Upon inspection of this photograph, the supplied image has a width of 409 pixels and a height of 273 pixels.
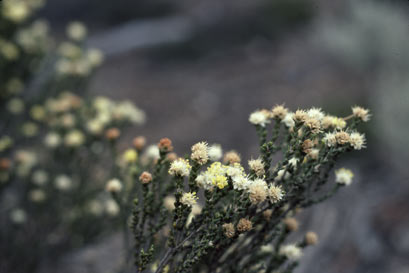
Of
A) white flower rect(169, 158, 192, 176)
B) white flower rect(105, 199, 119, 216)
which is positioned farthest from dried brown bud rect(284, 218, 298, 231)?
white flower rect(105, 199, 119, 216)

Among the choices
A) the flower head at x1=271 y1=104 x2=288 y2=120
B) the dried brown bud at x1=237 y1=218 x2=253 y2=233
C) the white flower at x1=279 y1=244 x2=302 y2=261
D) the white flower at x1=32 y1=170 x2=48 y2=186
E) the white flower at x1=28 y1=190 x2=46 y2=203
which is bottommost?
the white flower at x1=279 y1=244 x2=302 y2=261

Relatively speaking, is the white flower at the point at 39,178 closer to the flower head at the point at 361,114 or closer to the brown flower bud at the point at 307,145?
the brown flower bud at the point at 307,145

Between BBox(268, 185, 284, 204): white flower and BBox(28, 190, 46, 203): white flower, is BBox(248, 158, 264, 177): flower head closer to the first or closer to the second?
BBox(268, 185, 284, 204): white flower

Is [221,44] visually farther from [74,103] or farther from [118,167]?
[118,167]

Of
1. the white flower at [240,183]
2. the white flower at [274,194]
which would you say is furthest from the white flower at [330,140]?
the white flower at [240,183]

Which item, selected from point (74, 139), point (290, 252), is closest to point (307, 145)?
point (290, 252)
